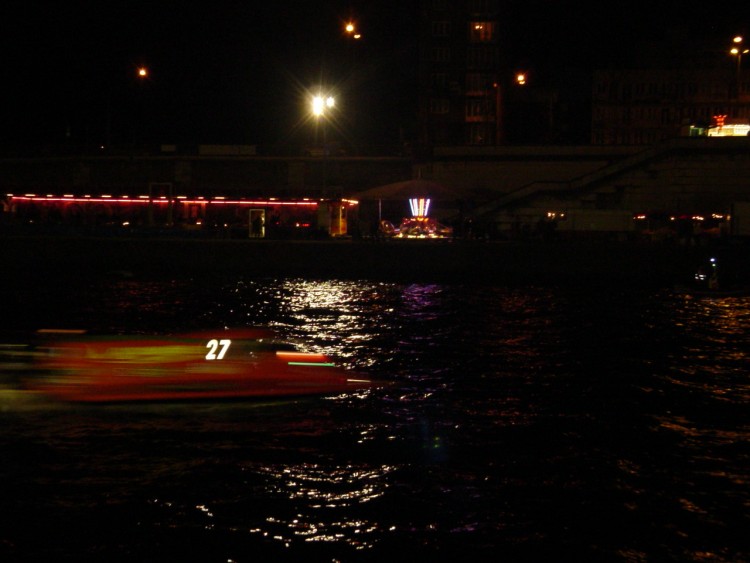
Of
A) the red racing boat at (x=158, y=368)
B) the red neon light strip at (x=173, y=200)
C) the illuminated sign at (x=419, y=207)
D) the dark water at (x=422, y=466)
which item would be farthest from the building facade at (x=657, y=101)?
the red racing boat at (x=158, y=368)

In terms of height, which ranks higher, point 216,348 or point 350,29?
point 350,29

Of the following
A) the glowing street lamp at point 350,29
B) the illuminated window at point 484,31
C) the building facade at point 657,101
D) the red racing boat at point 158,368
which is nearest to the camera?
the red racing boat at point 158,368

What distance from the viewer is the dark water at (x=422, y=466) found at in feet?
30.4

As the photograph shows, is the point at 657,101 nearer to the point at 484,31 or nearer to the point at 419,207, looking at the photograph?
the point at 484,31

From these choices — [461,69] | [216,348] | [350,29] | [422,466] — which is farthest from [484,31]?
[422,466]

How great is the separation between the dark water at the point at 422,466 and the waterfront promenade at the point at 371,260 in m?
19.7

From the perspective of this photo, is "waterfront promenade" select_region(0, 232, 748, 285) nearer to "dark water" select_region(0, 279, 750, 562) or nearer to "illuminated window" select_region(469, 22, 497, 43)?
"dark water" select_region(0, 279, 750, 562)

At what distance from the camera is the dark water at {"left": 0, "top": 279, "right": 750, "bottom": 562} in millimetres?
9273

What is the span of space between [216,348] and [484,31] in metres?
72.9

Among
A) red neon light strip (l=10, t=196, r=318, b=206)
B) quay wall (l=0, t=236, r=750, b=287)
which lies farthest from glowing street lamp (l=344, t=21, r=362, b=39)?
red neon light strip (l=10, t=196, r=318, b=206)

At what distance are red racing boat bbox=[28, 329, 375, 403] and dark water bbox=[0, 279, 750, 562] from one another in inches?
12.8

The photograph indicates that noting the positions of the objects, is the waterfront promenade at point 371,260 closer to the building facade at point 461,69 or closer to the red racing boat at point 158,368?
the red racing boat at point 158,368

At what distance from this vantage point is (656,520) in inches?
396

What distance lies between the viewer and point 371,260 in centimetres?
4397
